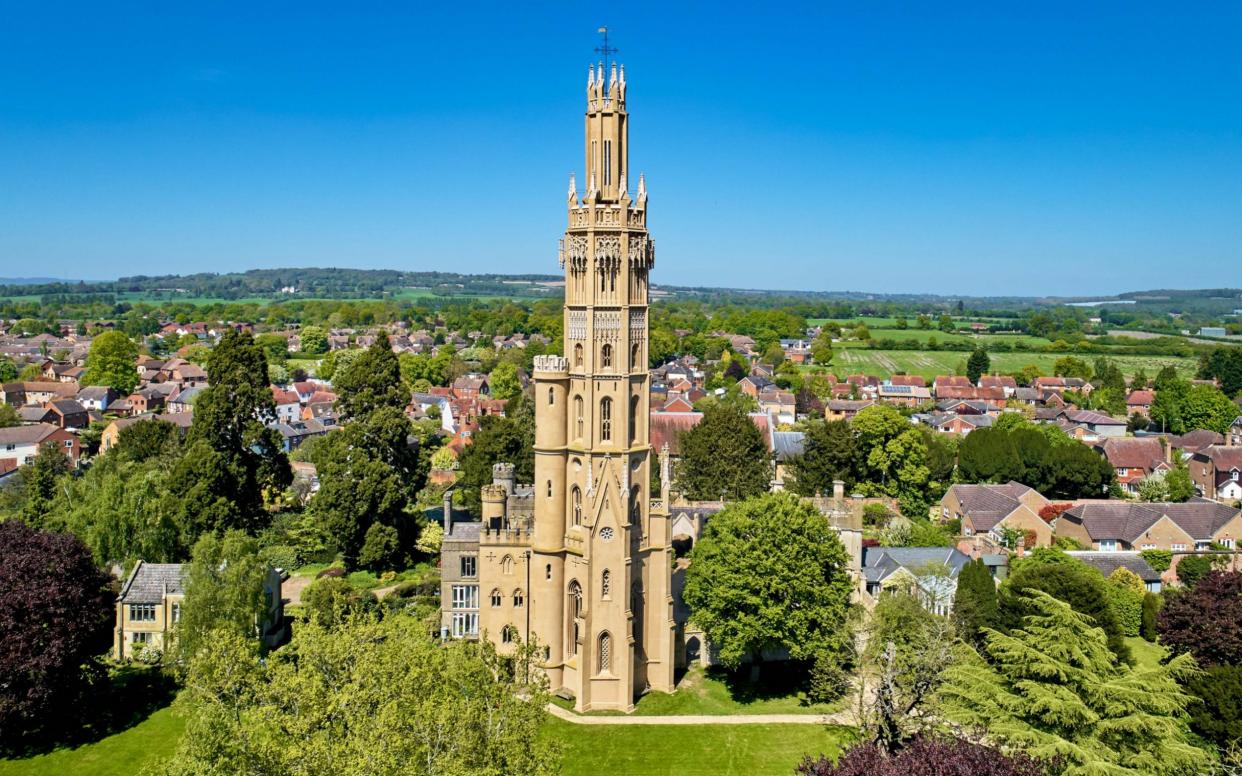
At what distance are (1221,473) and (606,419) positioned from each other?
215ft

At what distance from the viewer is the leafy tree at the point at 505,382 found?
12356cm

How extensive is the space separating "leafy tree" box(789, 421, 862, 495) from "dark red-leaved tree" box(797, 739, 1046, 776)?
1814 inches

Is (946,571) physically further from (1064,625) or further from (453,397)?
(453,397)

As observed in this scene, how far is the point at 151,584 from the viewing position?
4491 centimetres

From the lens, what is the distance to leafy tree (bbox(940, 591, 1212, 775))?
1032 inches

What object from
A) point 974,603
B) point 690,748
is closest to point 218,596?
point 690,748

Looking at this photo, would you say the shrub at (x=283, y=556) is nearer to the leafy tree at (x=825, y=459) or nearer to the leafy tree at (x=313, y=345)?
the leafy tree at (x=825, y=459)

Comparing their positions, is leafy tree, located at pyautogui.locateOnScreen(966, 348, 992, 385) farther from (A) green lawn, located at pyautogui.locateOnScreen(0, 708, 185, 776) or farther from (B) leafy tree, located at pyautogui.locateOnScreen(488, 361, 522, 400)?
(A) green lawn, located at pyautogui.locateOnScreen(0, 708, 185, 776)

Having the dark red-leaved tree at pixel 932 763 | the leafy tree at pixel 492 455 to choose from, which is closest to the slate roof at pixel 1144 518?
the leafy tree at pixel 492 455

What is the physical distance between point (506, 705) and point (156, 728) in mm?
21604

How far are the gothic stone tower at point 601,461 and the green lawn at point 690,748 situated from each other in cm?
210

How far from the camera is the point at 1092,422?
108 meters

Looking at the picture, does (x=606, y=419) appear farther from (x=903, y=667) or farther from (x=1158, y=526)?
(x=1158, y=526)

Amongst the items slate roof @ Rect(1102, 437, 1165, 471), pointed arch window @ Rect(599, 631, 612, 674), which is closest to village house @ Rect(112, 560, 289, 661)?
pointed arch window @ Rect(599, 631, 612, 674)
